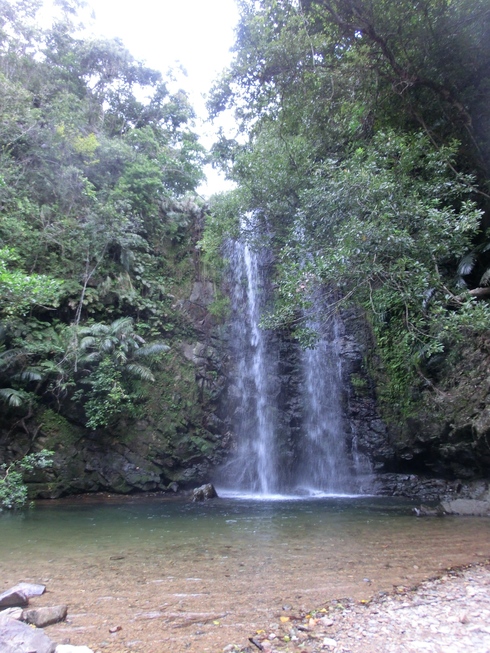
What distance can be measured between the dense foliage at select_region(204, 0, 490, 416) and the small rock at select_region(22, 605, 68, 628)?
5.58 m

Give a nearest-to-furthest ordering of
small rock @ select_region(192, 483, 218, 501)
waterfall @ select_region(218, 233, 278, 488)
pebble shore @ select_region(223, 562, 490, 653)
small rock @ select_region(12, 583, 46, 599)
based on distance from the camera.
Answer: pebble shore @ select_region(223, 562, 490, 653), small rock @ select_region(12, 583, 46, 599), small rock @ select_region(192, 483, 218, 501), waterfall @ select_region(218, 233, 278, 488)

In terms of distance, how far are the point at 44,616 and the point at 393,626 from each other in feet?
9.01

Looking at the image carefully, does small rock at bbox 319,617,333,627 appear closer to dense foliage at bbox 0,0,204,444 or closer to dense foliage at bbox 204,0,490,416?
dense foliage at bbox 204,0,490,416

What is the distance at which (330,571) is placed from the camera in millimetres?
4535

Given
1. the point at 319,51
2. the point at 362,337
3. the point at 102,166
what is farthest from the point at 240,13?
the point at 362,337

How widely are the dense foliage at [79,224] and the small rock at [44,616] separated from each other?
6.68 metres

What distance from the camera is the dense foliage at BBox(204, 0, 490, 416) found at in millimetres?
7055

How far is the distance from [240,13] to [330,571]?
10.8 m

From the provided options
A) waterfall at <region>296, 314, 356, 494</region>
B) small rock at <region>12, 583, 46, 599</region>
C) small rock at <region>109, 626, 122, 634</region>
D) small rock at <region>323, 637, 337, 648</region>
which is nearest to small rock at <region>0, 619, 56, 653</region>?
small rock at <region>109, 626, 122, 634</region>

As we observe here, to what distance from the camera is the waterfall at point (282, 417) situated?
41.0ft

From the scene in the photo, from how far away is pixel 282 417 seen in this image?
13438 mm

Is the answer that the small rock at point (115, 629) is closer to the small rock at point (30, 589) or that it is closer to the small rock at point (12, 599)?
the small rock at point (12, 599)

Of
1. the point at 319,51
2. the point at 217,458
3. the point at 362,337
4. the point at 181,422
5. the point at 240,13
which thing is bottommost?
the point at 217,458

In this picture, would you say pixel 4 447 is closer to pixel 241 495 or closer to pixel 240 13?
pixel 241 495
